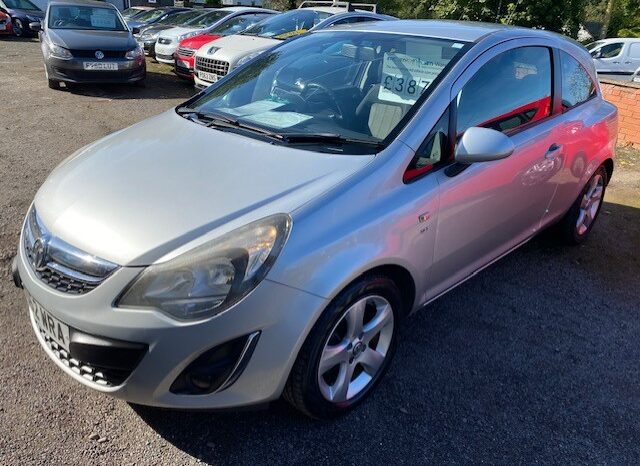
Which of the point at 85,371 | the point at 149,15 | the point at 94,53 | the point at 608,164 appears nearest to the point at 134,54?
the point at 94,53

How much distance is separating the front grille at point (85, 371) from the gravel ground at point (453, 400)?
335mm

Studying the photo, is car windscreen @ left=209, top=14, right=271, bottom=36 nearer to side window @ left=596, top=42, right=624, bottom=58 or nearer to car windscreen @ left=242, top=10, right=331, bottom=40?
car windscreen @ left=242, top=10, right=331, bottom=40

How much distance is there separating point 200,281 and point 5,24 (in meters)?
20.8

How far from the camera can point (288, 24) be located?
9.74m

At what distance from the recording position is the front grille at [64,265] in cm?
198

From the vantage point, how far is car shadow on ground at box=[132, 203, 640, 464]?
2.30 metres

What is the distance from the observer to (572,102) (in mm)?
3711

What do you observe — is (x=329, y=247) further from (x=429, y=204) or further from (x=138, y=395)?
(x=138, y=395)

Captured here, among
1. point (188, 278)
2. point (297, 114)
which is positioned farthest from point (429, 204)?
point (188, 278)

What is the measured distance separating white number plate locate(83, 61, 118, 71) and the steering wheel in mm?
7269

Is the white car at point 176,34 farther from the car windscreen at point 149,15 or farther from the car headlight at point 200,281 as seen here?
the car headlight at point 200,281

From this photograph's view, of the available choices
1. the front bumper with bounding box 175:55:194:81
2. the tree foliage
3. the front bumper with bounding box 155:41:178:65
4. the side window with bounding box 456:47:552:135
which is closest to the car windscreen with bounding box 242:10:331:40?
the front bumper with bounding box 175:55:194:81

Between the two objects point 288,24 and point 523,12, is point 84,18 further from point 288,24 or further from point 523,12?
point 523,12

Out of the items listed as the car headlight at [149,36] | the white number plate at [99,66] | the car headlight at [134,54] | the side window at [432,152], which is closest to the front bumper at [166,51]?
the car headlight at [134,54]
